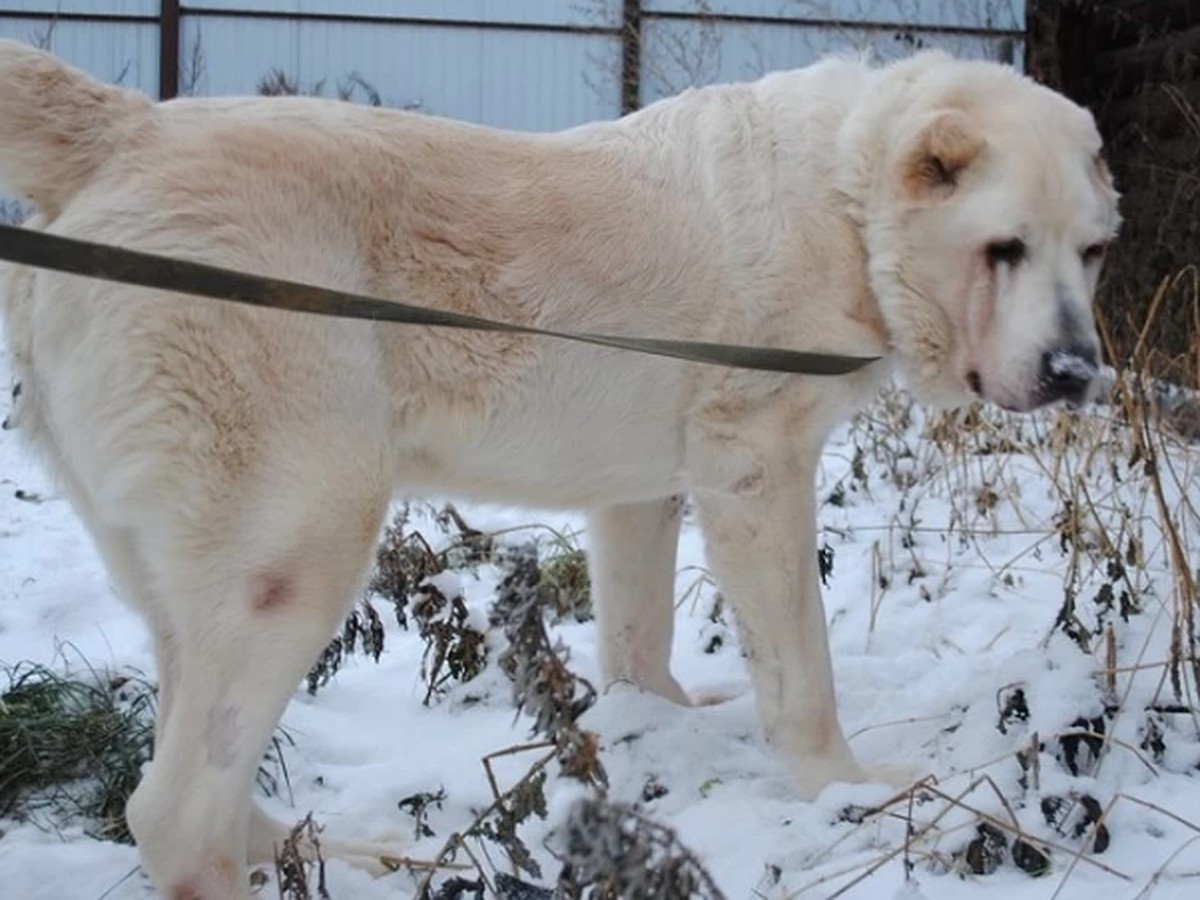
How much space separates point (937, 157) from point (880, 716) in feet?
4.37

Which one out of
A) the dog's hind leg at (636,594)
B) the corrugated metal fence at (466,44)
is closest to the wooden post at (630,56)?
the corrugated metal fence at (466,44)

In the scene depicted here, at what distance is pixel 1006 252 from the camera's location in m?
2.94

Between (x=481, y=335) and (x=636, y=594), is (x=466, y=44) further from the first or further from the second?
(x=481, y=335)

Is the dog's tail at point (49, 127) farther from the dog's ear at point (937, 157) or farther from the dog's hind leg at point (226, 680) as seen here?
the dog's ear at point (937, 157)

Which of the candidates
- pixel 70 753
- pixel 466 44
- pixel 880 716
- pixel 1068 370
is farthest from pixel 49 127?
pixel 466 44

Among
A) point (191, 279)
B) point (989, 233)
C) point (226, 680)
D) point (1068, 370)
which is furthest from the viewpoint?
point (989, 233)

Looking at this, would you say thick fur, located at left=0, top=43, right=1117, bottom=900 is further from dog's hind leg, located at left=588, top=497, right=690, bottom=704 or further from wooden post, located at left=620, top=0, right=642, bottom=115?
wooden post, located at left=620, top=0, right=642, bottom=115

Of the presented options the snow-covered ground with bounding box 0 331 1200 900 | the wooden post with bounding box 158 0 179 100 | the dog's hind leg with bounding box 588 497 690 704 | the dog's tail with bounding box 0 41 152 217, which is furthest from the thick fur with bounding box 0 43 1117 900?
the wooden post with bounding box 158 0 179 100

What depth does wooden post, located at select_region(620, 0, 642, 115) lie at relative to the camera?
1188cm

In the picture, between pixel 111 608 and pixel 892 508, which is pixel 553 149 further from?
pixel 892 508

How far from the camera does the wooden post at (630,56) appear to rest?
11.9m

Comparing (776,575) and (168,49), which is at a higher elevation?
(168,49)

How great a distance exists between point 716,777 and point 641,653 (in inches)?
22.1

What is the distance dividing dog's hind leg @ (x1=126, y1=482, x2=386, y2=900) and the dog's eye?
56.8 inches
